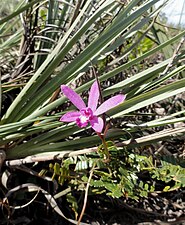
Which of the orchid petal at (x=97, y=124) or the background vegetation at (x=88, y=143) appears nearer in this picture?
the orchid petal at (x=97, y=124)

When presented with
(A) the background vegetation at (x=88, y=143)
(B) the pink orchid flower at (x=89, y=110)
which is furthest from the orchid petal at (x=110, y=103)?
(A) the background vegetation at (x=88, y=143)

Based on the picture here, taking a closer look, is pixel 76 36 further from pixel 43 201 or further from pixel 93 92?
pixel 43 201

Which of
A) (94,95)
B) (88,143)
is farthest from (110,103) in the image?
(88,143)

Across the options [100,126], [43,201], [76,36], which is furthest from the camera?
[43,201]

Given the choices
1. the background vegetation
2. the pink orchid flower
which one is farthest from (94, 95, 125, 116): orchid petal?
the background vegetation

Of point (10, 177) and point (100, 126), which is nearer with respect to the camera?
point (100, 126)

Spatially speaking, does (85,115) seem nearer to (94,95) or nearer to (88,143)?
(94,95)

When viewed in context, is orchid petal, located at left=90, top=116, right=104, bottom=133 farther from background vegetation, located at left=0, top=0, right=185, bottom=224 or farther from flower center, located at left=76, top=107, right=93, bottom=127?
background vegetation, located at left=0, top=0, right=185, bottom=224

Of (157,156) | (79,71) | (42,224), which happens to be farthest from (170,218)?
(79,71)

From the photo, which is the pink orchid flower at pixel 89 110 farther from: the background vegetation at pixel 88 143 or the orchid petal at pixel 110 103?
the background vegetation at pixel 88 143

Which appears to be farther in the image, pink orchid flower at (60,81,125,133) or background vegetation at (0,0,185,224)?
background vegetation at (0,0,185,224)

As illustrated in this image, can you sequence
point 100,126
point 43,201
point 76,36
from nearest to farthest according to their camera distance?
point 100,126 → point 76,36 → point 43,201
